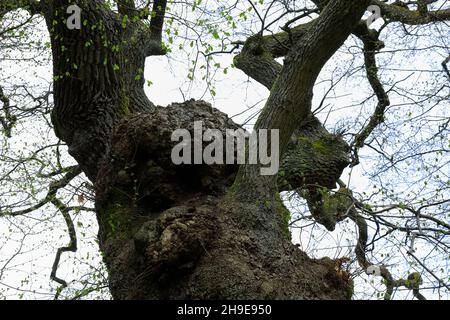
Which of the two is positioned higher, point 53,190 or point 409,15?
point 409,15

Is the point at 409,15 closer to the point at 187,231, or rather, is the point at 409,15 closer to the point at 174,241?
the point at 187,231

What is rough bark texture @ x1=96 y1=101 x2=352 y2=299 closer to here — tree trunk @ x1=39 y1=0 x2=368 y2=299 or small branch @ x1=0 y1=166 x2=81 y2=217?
tree trunk @ x1=39 y1=0 x2=368 y2=299

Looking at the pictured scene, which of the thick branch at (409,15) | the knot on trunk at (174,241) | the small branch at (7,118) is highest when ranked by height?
the thick branch at (409,15)

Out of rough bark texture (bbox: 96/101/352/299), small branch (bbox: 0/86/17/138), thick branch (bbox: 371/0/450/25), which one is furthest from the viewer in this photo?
small branch (bbox: 0/86/17/138)

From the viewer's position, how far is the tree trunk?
4.04m

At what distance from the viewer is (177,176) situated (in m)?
4.93

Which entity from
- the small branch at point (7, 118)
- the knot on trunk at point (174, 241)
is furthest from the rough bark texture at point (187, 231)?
the small branch at point (7, 118)

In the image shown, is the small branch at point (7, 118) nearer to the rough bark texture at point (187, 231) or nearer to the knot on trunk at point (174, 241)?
the rough bark texture at point (187, 231)

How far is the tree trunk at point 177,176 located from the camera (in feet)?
13.3

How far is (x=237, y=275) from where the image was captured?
3.83 meters

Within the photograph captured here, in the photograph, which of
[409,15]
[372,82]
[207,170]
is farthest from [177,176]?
[409,15]

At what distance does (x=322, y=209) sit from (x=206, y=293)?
2.57 metres

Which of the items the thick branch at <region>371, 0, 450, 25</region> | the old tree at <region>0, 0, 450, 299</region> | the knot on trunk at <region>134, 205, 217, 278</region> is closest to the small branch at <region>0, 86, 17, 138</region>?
the old tree at <region>0, 0, 450, 299</region>

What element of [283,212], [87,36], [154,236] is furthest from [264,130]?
[87,36]
